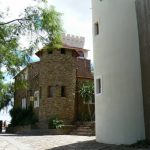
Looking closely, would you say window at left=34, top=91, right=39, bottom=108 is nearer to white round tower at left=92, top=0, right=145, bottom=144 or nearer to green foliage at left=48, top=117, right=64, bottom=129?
green foliage at left=48, top=117, right=64, bottom=129

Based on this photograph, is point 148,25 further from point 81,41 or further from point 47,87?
point 81,41

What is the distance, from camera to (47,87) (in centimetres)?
2952

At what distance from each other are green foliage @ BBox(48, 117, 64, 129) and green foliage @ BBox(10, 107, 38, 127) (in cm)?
244

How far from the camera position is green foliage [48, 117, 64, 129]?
27078mm

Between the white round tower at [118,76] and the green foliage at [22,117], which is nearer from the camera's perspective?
the white round tower at [118,76]

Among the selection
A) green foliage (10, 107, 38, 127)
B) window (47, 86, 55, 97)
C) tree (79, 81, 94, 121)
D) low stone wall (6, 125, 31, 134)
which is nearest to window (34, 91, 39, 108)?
green foliage (10, 107, 38, 127)

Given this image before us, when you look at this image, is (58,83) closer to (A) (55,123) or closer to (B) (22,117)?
(A) (55,123)

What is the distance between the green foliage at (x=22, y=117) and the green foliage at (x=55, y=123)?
8.01 feet

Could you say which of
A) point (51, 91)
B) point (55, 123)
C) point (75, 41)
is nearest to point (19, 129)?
point (51, 91)

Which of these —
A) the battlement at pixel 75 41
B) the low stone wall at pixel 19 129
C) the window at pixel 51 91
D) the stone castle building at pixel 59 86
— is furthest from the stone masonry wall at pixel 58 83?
the battlement at pixel 75 41

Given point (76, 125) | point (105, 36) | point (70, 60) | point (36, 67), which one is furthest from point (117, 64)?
point (36, 67)

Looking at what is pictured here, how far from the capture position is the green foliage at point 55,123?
88.8 ft

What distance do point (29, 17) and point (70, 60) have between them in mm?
19093

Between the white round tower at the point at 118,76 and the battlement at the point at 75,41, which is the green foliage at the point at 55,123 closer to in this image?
the white round tower at the point at 118,76
